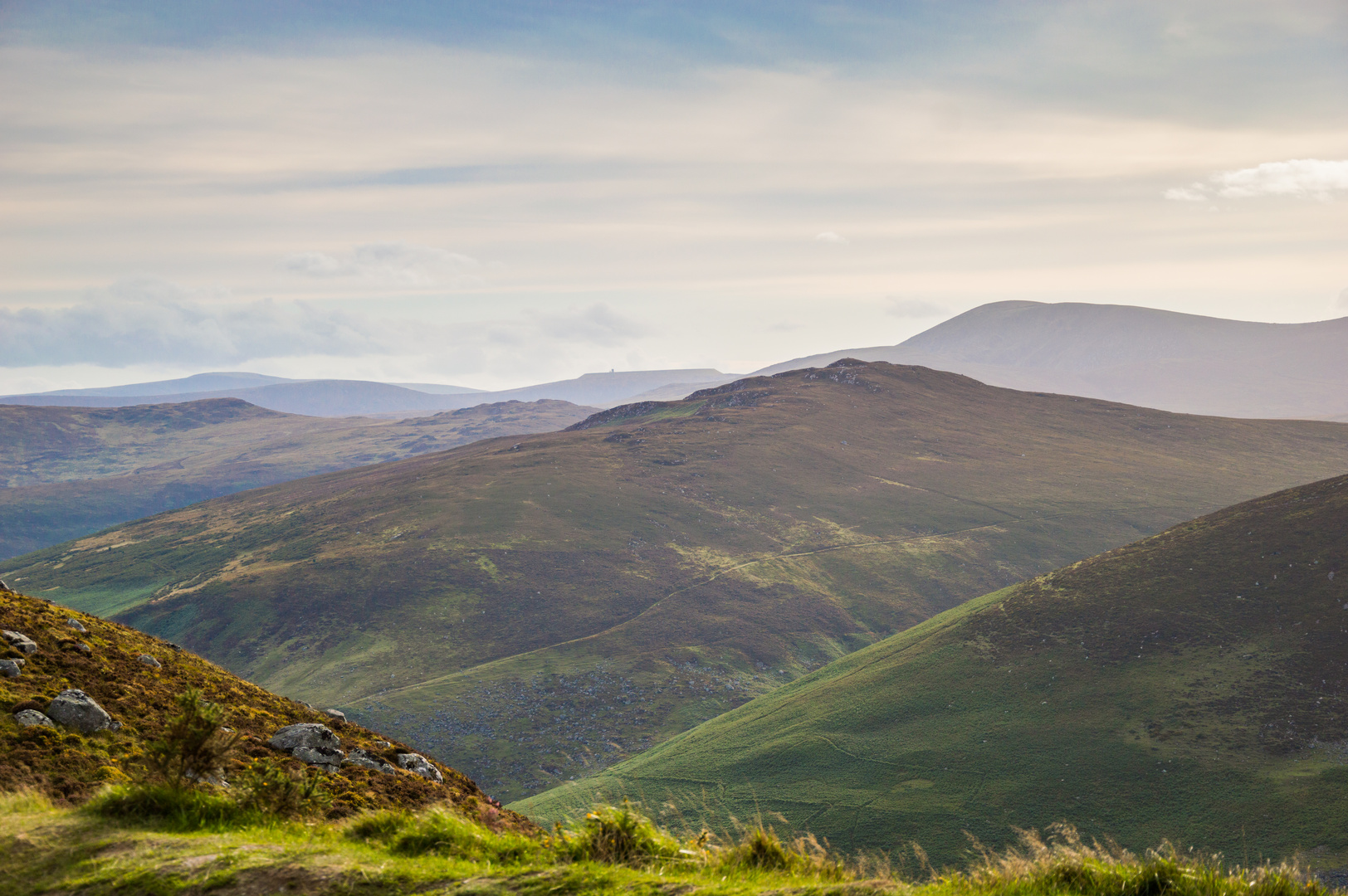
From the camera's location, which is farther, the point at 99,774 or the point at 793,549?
the point at 793,549

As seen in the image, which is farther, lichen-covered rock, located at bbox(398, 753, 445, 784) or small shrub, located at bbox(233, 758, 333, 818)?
lichen-covered rock, located at bbox(398, 753, 445, 784)

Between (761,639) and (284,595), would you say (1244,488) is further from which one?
(284,595)

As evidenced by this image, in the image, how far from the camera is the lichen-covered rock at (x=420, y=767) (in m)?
20.1

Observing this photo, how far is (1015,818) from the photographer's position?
44.6 metres

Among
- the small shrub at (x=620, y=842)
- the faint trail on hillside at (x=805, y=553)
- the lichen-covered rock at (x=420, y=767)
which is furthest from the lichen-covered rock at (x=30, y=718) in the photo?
the faint trail on hillside at (x=805, y=553)

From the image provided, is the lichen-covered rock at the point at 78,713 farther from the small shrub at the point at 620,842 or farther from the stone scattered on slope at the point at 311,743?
the small shrub at the point at 620,842

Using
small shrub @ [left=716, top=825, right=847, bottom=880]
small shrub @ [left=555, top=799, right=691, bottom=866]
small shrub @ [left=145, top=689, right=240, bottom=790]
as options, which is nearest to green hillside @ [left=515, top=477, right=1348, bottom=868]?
small shrub @ [left=716, top=825, right=847, bottom=880]

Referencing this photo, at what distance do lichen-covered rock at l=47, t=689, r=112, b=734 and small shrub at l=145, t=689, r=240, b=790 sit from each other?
325 centimetres

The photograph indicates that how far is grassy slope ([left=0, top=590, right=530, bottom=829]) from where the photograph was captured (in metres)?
14.9

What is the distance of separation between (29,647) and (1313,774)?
54.0 meters

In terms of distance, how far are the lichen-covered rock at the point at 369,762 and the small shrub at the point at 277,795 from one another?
3892 millimetres

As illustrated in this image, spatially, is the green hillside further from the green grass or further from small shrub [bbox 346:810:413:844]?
small shrub [bbox 346:810:413:844]

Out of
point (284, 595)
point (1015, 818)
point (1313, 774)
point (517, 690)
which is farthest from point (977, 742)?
point (284, 595)

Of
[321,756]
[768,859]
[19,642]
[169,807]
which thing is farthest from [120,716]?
[768,859]
